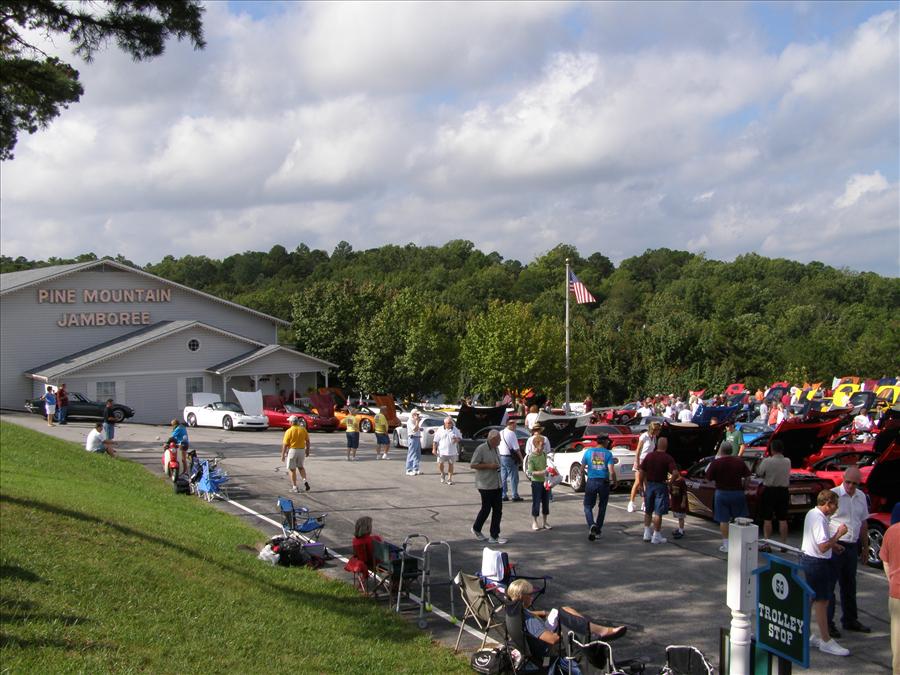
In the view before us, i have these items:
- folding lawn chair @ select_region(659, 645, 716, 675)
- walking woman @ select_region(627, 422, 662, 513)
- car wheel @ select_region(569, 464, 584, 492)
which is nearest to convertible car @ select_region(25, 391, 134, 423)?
car wheel @ select_region(569, 464, 584, 492)

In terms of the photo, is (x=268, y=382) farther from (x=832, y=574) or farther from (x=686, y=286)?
(x=686, y=286)

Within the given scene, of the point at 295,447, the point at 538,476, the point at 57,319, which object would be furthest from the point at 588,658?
the point at 57,319

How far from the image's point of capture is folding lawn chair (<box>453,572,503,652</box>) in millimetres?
8781

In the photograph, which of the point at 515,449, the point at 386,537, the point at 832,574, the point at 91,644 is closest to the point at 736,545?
the point at 832,574

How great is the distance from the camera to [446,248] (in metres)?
141

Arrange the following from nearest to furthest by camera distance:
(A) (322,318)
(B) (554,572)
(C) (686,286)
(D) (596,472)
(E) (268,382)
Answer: (B) (554,572)
(D) (596,472)
(E) (268,382)
(A) (322,318)
(C) (686,286)

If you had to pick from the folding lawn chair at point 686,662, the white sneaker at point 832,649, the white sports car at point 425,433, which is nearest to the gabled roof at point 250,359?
the white sports car at point 425,433

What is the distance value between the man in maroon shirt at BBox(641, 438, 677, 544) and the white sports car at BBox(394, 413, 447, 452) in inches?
489

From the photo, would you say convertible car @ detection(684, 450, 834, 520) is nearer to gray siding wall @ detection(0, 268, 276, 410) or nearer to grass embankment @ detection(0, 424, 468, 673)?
grass embankment @ detection(0, 424, 468, 673)

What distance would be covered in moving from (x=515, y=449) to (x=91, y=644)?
9.73 m

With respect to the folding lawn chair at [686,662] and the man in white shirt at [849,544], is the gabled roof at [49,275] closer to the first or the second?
the man in white shirt at [849,544]

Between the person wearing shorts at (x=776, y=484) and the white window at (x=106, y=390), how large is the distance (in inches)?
1319

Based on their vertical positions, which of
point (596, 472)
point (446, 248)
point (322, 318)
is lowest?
point (596, 472)

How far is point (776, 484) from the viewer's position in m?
12.8
